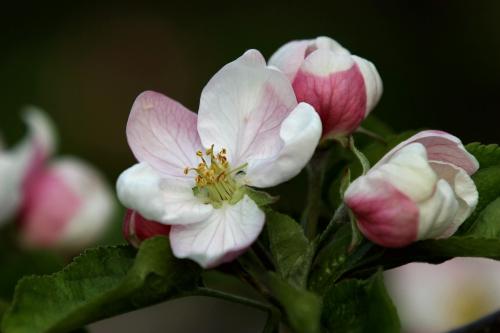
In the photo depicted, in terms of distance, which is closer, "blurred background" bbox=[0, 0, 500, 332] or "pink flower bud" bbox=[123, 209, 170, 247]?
"pink flower bud" bbox=[123, 209, 170, 247]

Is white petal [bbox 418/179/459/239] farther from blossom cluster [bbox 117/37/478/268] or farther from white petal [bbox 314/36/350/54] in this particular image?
white petal [bbox 314/36/350/54]

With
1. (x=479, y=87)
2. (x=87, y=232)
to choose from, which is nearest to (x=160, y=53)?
(x=479, y=87)

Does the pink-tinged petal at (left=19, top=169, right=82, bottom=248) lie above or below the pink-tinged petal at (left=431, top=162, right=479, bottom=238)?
below

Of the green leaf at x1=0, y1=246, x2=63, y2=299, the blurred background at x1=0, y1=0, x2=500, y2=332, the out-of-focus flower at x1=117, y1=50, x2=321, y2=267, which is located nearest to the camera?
the out-of-focus flower at x1=117, y1=50, x2=321, y2=267

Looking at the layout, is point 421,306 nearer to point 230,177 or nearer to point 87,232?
point 87,232

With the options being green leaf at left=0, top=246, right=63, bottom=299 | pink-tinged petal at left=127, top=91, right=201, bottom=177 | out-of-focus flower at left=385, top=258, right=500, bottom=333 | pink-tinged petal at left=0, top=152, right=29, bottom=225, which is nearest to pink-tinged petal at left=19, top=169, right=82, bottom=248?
pink-tinged petal at left=0, top=152, right=29, bottom=225

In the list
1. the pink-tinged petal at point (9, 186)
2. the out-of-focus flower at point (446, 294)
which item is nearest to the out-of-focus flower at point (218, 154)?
the pink-tinged petal at point (9, 186)
